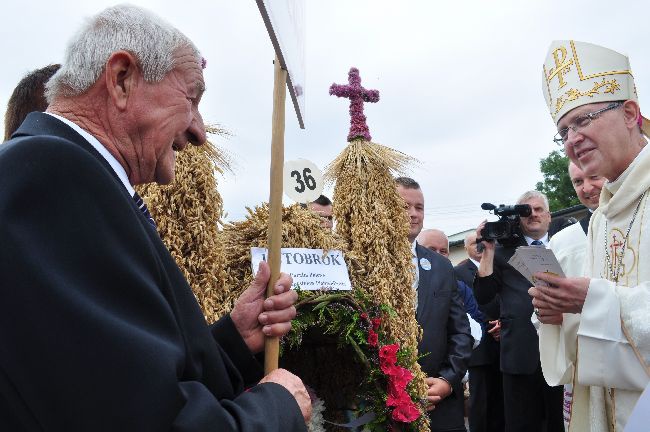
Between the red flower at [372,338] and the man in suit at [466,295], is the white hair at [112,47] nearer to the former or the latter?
the red flower at [372,338]

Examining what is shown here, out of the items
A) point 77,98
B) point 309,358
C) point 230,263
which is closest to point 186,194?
point 230,263

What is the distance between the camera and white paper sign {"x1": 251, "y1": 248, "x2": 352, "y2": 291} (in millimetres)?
2907

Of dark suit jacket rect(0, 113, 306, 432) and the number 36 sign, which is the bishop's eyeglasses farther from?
dark suit jacket rect(0, 113, 306, 432)

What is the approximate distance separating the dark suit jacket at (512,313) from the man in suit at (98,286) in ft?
13.3

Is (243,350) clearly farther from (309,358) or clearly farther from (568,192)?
(568,192)

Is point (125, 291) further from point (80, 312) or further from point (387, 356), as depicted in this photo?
point (387, 356)

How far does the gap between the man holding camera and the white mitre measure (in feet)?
5.92

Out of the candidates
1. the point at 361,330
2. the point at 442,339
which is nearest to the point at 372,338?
the point at 361,330

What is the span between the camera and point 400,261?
11.9ft

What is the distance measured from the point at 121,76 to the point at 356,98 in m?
2.55

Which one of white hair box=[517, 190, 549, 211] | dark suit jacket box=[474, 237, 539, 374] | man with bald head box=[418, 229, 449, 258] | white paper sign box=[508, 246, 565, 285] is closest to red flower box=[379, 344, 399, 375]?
white paper sign box=[508, 246, 565, 285]

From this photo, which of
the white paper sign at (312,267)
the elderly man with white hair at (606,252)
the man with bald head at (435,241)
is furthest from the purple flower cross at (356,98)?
the man with bald head at (435,241)

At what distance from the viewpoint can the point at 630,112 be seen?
10.7 ft

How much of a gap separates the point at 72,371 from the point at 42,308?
122 mm
